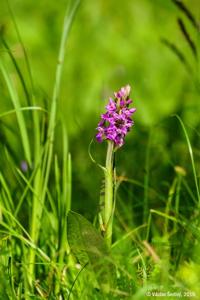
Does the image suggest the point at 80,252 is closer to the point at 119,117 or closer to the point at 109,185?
Result: the point at 109,185

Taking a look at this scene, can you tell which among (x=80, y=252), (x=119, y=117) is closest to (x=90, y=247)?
(x=80, y=252)

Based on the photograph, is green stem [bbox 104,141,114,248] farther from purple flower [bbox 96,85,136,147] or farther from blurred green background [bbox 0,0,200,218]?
blurred green background [bbox 0,0,200,218]

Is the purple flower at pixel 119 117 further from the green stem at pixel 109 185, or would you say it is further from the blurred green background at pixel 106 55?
the blurred green background at pixel 106 55

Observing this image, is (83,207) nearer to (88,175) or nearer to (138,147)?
(88,175)

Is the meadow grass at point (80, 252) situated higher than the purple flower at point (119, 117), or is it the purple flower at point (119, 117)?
the purple flower at point (119, 117)

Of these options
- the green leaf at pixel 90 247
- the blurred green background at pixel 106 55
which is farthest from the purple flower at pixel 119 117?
the blurred green background at pixel 106 55

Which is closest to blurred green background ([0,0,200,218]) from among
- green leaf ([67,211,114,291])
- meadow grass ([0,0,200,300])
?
meadow grass ([0,0,200,300])

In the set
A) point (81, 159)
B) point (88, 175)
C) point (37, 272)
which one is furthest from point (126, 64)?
point (37, 272)
